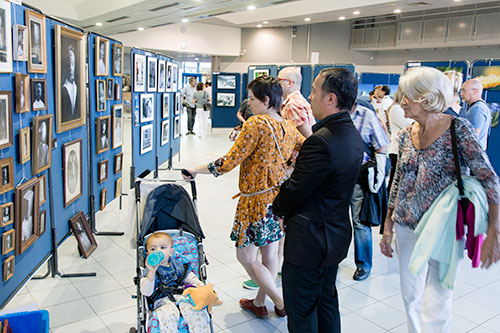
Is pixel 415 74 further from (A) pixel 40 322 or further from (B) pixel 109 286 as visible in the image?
(B) pixel 109 286

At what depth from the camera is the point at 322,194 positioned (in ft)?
6.51

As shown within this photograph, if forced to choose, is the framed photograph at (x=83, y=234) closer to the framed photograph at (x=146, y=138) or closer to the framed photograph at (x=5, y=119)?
the framed photograph at (x=5, y=119)

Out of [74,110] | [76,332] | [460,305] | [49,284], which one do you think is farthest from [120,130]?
[460,305]

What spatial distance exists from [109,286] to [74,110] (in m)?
1.53

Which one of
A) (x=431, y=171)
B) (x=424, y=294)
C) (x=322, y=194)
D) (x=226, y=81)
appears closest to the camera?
(x=322, y=194)

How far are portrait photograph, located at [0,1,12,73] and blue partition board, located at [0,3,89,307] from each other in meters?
0.06

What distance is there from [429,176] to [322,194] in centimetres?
59

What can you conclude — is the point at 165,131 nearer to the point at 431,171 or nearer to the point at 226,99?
the point at 431,171

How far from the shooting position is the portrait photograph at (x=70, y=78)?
3.16 metres

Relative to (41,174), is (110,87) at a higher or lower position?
higher

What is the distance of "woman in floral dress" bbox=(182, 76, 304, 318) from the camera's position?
270 cm

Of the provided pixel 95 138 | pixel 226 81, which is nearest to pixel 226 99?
pixel 226 81

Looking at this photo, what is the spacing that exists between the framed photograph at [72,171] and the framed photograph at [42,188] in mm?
415

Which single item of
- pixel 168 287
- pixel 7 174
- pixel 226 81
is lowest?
pixel 168 287
